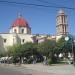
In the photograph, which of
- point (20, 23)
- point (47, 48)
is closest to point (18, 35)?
point (20, 23)

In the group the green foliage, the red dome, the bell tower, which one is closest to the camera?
the green foliage

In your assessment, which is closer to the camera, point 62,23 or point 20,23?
point 62,23

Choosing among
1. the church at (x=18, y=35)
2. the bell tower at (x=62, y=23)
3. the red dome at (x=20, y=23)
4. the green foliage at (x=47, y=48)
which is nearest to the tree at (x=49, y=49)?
the green foliage at (x=47, y=48)

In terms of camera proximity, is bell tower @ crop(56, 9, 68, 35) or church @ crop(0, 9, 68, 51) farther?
church @ crop(0, 9, 68, 51)

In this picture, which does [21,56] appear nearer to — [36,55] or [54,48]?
[36,55]

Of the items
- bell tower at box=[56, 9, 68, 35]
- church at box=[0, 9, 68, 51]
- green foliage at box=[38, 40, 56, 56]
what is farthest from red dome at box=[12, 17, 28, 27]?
green foliage at box=[38, 40, 56, 56]

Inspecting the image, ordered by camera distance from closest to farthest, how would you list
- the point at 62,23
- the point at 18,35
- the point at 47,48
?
the point at 47,48
the point at 62,23
the point at 18,35

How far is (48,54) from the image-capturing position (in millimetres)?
63750

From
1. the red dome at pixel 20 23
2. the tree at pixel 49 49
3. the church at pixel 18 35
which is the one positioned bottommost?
the tree at pixel 49 49

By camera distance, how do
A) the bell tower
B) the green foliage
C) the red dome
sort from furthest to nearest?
1. the red dome
2. the bell tower
3. the green foliage

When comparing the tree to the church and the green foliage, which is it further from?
the church

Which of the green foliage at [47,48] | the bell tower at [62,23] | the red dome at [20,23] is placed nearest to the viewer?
the green foliage at [47,48]

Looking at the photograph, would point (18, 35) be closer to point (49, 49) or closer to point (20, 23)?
point (20, 23)

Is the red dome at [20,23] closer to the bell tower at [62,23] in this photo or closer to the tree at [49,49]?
the bell tower at [62,23]
